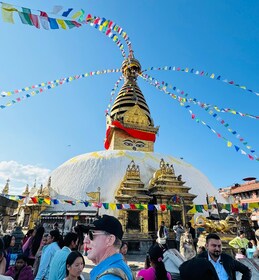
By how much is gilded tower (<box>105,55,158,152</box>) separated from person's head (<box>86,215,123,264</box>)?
76.9 feet

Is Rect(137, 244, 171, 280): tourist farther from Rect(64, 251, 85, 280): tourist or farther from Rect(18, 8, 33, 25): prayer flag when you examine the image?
Rect(18, 8, 33, 25): prayer flag

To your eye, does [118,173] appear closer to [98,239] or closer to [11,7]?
[11,7]

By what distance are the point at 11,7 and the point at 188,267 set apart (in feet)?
22.6

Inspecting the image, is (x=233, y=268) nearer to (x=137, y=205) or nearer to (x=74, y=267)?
(x=74, y=267)

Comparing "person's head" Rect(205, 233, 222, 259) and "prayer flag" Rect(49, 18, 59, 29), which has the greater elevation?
"prayer flag" Rect(49, 18, 59, 29)

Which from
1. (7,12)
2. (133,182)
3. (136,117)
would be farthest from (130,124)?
(7,12)

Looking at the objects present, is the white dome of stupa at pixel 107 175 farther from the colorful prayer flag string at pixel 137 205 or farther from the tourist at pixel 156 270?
the tourist at pixel 156 270

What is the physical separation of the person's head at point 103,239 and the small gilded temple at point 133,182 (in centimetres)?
1319

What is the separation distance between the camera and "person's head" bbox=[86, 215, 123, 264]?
1.59 m

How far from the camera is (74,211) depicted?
15.7 m

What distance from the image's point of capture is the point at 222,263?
274 centimetres

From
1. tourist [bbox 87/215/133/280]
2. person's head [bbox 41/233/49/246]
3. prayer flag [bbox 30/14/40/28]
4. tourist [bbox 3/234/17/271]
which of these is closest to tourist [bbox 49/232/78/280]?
person's head [bbox 41/233/49/246]

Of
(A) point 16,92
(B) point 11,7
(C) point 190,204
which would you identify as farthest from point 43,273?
(C) point 190,204

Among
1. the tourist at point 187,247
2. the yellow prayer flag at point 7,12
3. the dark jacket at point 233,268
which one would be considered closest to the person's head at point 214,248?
the dark jacket at point 233,268
